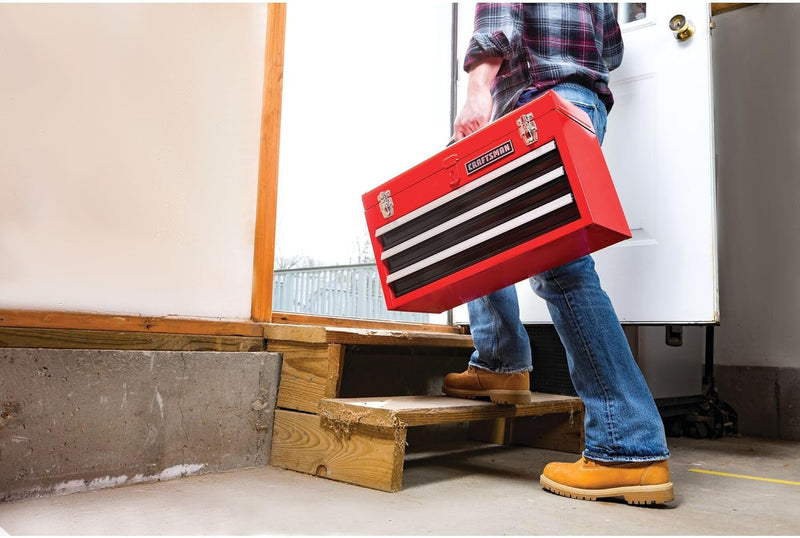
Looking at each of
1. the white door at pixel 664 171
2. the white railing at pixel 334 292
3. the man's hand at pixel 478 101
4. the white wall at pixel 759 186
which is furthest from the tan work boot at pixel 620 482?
the white wall at pixel 759 186

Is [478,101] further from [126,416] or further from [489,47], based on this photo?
[126,416]

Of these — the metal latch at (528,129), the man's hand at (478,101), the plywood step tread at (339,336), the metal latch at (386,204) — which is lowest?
the plywood step tread at (339,336)

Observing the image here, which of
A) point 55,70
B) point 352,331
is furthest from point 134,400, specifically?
point 55,70

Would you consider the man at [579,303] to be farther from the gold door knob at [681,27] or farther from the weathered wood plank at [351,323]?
the weathered wood plank at [351,323]

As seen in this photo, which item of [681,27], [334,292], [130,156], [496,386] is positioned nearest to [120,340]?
[130,156]

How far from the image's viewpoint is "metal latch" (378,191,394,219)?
56.5 inches

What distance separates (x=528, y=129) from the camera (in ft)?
4.04

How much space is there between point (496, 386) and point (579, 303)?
1.38ft

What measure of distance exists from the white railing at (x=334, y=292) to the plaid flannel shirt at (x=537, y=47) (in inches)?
49.5

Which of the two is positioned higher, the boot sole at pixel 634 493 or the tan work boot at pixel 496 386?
the tan work boot at pixel 496 386

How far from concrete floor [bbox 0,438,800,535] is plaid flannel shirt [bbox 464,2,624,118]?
901 millimetres

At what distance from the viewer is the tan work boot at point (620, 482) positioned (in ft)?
4.20

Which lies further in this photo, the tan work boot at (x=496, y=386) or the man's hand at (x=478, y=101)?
the tan work boot at (x=496, y=386)

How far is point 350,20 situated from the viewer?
295 centimetres
